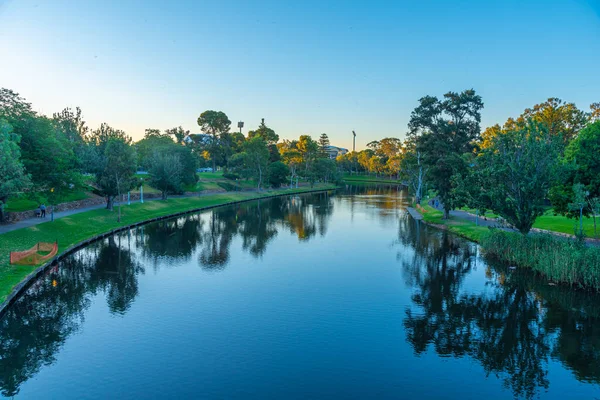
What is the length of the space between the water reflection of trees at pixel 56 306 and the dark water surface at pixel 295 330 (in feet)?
0.29

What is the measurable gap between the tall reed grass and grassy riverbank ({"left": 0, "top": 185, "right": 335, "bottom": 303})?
34005 millimetres

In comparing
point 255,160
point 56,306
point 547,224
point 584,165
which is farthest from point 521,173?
point 255,160

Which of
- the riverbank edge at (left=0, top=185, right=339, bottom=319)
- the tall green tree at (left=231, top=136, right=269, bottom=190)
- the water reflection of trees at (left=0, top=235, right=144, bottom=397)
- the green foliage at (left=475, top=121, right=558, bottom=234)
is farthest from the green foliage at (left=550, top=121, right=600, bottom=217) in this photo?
the tall green tree at (left=231, top=136, right=269, bottom=190)

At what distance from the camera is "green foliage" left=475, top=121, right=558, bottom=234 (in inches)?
1228

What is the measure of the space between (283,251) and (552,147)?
939 inches

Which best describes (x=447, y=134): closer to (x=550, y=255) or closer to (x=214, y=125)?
(x=550, y=255)

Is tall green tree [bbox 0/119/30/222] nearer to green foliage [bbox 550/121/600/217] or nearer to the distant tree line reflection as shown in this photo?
the distant tree line reflection

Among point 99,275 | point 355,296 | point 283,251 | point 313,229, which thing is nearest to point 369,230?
point 313,229

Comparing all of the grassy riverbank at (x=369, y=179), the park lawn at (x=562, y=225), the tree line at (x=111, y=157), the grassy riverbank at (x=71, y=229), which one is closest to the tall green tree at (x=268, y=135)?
the tree line at (x=111, y=157)

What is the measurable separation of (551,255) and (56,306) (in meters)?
32.0

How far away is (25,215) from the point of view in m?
44.0

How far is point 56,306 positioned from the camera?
74.7 ft

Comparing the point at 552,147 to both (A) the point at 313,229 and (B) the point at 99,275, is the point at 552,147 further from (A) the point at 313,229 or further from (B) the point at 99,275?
(B) the point at 99,275

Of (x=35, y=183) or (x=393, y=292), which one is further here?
(x=35, y=183)
